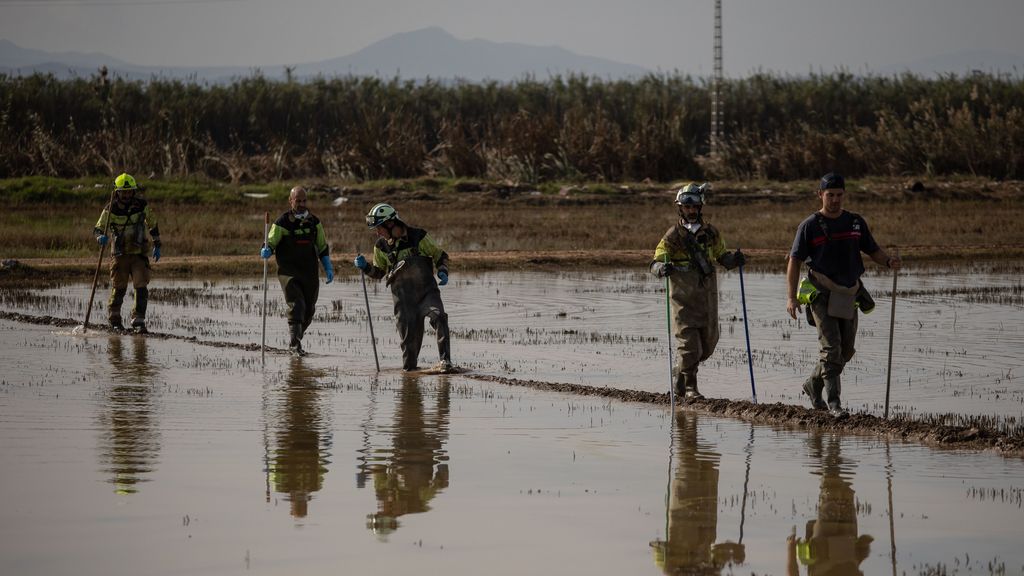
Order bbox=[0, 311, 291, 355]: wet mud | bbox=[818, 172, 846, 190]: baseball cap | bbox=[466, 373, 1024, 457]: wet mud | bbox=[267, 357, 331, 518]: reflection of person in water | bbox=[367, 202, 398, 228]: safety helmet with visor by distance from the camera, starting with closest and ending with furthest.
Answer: bbox=[267, 357, 331, 518]: reflection of person in water → bbox=[466, 373, 1024, 457]: wet mud → bbox=[818, 172, 846, 190]: baseball cap → bbox=[367, 202, 398, 228]: safety helmet with visor → bbox=[0, 311, 291, 355]: wet mud

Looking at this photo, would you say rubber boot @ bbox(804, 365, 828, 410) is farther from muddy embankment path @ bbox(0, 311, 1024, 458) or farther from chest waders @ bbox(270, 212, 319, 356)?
chest waders @ bbox(270, 212, 319, 356)

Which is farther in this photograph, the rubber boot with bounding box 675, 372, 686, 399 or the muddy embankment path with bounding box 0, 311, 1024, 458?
the rubber boot with bounding box 675, 372, 686, 399

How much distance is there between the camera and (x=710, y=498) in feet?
30.5

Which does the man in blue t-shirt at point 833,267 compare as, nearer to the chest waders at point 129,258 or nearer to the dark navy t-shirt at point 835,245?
the dark navy t-shirt at point 835,245

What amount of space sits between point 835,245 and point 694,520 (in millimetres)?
3765

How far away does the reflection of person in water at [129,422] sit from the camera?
998 centimetres

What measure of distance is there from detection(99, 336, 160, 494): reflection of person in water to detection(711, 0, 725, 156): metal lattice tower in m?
31.9

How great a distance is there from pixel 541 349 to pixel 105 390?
17.8 feet

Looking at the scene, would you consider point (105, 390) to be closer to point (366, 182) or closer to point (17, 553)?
point (17, 553)

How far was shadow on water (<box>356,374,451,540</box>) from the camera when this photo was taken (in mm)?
9078

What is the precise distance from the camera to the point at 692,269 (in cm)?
1281

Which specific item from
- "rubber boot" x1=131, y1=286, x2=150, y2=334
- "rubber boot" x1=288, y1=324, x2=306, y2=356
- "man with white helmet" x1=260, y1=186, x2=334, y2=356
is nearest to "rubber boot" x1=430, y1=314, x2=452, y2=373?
"man with white helmet" x1=260, y1=186, x2=334, y2=356

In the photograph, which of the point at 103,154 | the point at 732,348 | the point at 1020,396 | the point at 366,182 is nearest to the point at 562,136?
the point at 366,182

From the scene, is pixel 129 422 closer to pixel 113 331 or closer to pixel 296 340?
pixel 296 340
